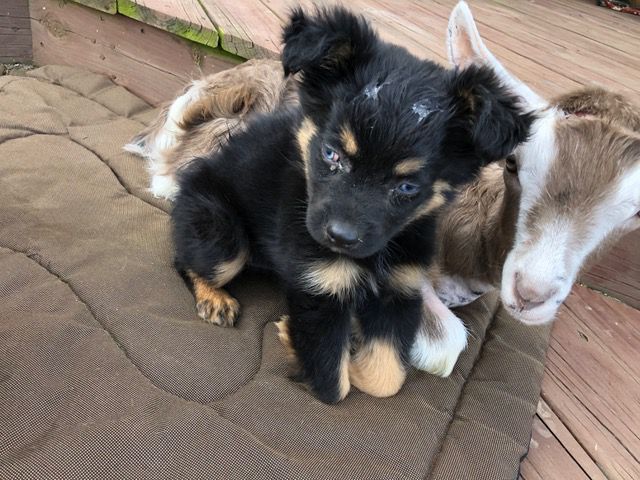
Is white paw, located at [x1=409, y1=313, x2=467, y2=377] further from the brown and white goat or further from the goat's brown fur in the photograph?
the goat's brown fur

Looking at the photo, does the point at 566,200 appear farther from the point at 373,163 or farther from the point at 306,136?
the point at 306,136

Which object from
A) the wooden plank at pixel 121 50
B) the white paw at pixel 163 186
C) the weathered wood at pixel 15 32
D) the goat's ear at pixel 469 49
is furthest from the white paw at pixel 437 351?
the weathered wood at pixel 15 32

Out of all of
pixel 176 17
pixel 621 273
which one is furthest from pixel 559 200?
pixel 176 17

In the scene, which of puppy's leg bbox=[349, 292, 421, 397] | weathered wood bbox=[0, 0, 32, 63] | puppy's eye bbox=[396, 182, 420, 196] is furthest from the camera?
weathered wood bbox=[0, 0, 32, 63]

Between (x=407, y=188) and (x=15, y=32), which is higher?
(x=407, y=188)

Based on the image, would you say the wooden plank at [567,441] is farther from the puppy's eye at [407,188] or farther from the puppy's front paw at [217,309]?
the puppy's front paw at [217,309]

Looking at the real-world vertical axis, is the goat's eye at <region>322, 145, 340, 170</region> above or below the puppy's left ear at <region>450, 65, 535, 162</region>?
below

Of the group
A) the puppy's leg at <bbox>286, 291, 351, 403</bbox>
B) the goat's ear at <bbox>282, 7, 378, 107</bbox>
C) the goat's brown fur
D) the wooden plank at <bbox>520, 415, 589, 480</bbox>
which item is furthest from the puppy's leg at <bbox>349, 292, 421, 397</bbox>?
the goat's ear at <bbox>282, 7, 378, 107</bbox>

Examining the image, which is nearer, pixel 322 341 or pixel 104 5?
pixel 322 341

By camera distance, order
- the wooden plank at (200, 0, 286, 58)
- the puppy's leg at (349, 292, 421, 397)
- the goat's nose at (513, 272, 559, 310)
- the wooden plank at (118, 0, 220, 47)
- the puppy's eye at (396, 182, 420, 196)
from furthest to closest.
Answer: the wooden plank at (118, 0, 220, 47)
the wooden plank at (200, 0, 286, 58)
the puppy's leg at (349, 292, 421, 397)
the goat's nose at (513, 272, 559, 310)
the puppy's eye at (396, 182, 420, 196)
